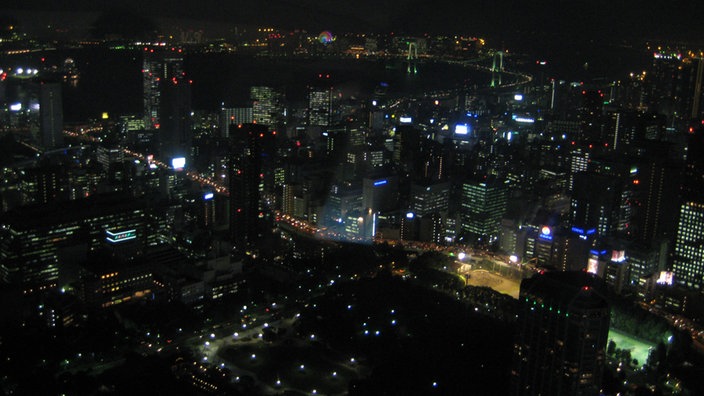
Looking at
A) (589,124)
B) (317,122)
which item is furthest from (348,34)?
(589,124)

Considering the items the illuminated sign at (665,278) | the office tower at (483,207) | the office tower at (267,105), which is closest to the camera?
the illuminated sign at (665,278)

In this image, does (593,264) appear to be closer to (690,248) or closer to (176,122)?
(690,248)

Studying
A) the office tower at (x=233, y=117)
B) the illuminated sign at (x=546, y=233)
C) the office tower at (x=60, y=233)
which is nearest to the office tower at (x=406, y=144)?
the office tower at (x=233, y=117)

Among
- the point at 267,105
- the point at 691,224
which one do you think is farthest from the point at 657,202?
the point at 267,105

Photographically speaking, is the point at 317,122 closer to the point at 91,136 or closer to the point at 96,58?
the point at 91,136

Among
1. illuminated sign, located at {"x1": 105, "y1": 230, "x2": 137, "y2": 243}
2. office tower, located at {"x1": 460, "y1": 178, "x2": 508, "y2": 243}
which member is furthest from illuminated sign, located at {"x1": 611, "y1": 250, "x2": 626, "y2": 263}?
illuminated sign, located at {"x1": 105, "y1": 230, "x2": 137, "y2": 243}

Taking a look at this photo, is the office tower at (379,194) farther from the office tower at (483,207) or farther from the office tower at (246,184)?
the office tower at (246,184)
